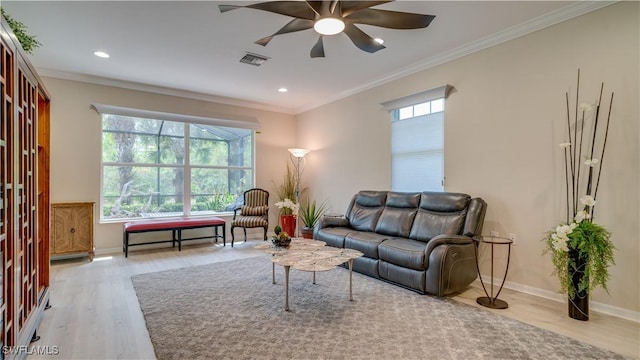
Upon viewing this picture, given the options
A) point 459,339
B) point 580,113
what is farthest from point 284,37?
point 459,339

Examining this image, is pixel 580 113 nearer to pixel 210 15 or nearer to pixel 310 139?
pixel 210 15

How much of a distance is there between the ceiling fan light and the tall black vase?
2650 millimetres

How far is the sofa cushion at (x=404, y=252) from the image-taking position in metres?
3.12

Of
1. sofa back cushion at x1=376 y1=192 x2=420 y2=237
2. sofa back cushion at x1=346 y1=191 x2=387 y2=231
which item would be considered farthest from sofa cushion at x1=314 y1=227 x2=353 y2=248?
sofa back cushion at x1=376 y1=192 x2=420 y2=237

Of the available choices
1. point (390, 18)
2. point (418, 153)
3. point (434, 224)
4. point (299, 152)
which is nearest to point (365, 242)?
point (434, 224)

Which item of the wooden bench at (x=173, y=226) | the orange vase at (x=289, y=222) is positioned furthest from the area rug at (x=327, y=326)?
A: the orange vase at (x=289, y=222)

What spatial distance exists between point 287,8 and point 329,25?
1.16 ft

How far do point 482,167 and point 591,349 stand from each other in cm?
200

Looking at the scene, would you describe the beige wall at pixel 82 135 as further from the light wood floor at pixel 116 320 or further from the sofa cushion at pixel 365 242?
the sofa cushion at pixel 365 242

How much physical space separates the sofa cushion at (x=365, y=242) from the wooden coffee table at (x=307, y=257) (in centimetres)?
50

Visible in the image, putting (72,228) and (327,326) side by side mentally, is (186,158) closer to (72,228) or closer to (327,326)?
(72,228)

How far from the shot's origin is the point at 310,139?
653 cm

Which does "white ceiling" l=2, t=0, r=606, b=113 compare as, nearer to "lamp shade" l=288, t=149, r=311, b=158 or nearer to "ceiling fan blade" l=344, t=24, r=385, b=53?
"ceiling fan blade" l=344, t=24, r=385, b=53

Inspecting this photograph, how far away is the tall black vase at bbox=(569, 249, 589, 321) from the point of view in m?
2.59
